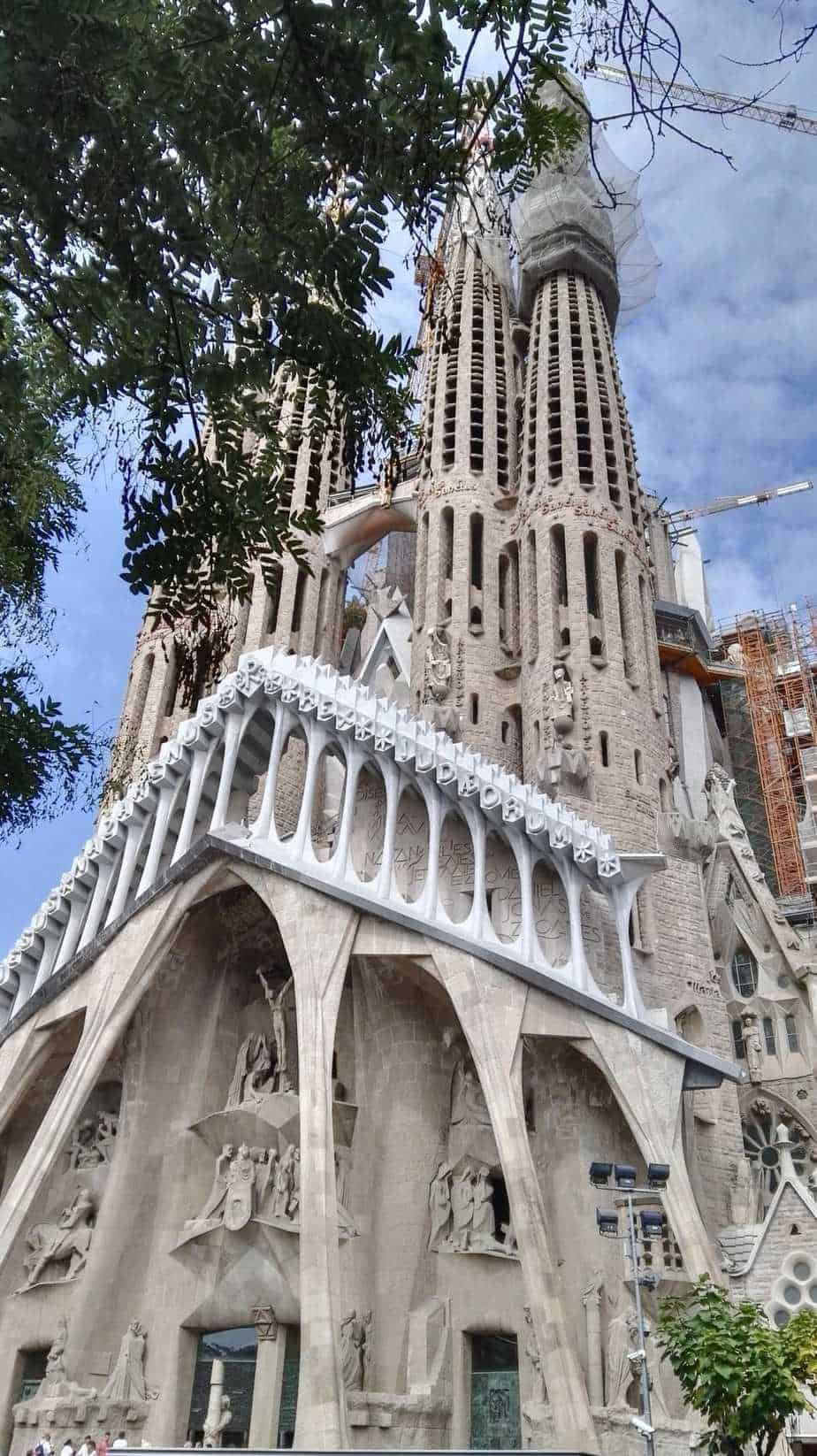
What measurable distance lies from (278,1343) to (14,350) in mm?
13209

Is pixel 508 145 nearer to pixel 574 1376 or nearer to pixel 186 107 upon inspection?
pixel 186 107

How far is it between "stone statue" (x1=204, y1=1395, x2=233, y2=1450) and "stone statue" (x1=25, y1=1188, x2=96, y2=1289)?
267cm

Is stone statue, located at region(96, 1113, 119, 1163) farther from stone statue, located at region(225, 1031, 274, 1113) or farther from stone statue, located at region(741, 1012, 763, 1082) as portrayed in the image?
stone statue, located at region(741, 1012, 763, 1082)

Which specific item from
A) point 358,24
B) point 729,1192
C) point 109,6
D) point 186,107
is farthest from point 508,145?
point 729,1192

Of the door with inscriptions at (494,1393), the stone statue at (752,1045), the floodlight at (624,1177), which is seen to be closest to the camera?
the floodlight at (624,1177)

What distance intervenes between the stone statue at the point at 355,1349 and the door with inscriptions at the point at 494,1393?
4.29 feet

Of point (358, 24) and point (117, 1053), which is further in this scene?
point (117, 1053)

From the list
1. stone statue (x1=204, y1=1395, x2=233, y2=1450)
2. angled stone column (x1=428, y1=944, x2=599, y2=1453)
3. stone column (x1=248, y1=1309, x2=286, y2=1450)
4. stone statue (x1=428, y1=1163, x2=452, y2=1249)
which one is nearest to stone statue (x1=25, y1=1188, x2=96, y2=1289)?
stone statue (x1=204, y1=1395, x2=233, y2=1450)

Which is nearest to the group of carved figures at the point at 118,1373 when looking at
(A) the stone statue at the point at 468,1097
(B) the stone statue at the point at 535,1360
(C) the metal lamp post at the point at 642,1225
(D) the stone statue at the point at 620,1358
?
(A) the stone statue at the point at 468,1097

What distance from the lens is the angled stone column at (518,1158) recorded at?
41.2 feet

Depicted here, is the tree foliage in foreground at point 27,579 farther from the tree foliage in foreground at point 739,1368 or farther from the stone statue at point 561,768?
the stone statue at point 561,768

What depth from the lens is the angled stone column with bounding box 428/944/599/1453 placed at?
12.6 m

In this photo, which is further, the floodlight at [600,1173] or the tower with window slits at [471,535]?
the tower with window slits at [471,535]

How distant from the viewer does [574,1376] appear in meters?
12.7
